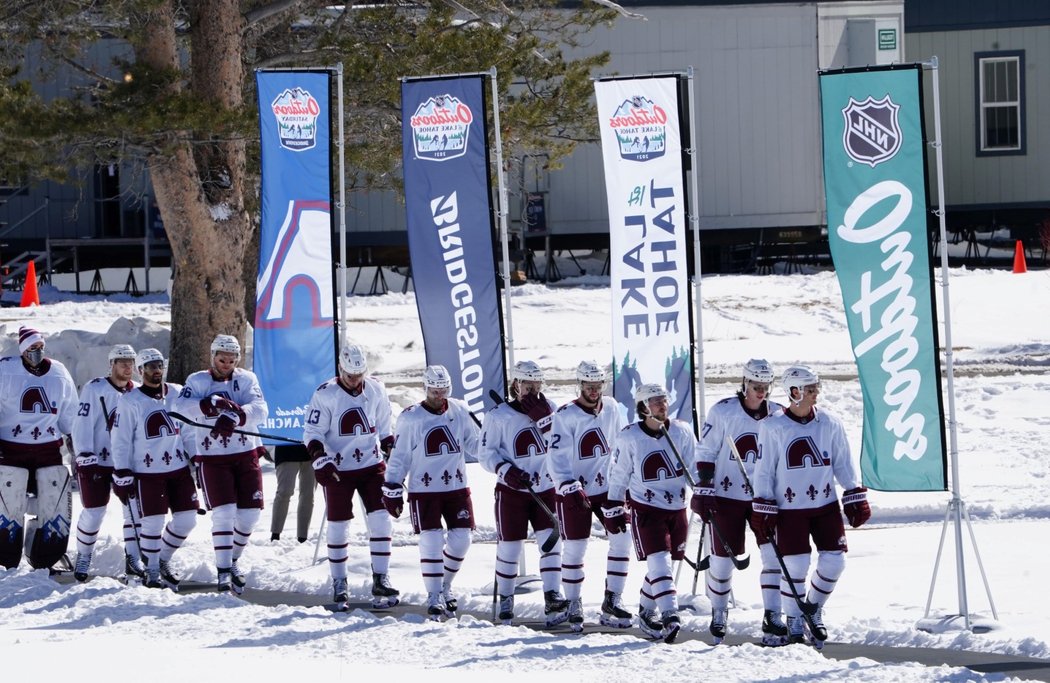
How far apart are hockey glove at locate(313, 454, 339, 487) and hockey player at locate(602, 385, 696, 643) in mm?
2198

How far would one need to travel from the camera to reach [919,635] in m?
9.20

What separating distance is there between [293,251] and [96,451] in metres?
2.30

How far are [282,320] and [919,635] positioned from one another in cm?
612

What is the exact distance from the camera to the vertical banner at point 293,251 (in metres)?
13.0

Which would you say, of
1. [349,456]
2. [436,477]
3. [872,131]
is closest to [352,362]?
[349,456]

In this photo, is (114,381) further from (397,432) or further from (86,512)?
(397,432)

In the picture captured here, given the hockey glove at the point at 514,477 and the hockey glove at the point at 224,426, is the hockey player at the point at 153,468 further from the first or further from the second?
the hockey glove at the point at 514,477

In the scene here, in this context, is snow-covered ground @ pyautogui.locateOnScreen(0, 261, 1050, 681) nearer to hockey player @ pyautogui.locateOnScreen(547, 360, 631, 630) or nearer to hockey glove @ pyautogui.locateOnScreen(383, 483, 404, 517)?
hockey player @ pyautogui.locateOnScreen(547, 360, 631, 630)

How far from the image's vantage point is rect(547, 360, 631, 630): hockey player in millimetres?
10000

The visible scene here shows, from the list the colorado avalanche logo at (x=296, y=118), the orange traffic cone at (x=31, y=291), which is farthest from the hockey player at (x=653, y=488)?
the orange traffic cone at (x=31, y=291)

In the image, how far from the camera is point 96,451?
12.1m

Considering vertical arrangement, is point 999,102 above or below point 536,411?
above

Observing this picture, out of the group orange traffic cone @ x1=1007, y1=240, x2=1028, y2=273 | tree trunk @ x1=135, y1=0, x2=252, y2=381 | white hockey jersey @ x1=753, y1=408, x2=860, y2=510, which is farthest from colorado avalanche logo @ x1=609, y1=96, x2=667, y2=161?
orange traffic cone @ x1=1007, y1=240, x2=1028, y2=273

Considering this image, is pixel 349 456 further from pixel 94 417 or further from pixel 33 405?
pixel 33 405
